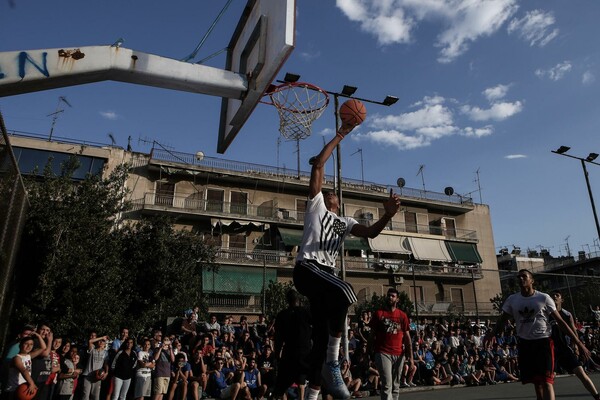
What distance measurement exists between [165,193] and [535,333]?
2957 centimetres

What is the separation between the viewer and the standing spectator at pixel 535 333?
5530 millimetres

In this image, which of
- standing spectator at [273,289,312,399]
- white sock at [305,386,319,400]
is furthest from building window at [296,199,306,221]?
white sock at [305,386,319,400]

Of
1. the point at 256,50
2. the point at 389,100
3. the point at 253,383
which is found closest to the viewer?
the point at 256,50

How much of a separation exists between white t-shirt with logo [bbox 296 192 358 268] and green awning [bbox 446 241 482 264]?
3787 centimetres

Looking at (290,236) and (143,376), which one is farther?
(290,236)

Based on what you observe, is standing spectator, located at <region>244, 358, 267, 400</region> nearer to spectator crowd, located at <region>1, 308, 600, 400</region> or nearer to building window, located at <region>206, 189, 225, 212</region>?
spectator crowd, located at <region>1, 308, 600, 400</region>

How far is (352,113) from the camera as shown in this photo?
5262 millimetres

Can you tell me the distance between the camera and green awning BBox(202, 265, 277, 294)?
29172 mm

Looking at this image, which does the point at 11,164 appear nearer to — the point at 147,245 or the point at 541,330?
the point at 541,330

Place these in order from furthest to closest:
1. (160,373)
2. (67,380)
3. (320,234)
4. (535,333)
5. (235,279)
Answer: (235,279) → (160,373) → (67,380) → (535,333) → (320,234)

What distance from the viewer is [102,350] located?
10.5m

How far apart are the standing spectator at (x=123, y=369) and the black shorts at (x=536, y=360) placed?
8.00 m

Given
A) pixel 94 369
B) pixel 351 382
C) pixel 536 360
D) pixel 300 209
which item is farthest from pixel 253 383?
pixel 300 209

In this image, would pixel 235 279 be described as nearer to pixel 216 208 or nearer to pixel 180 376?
pixel 216 208
